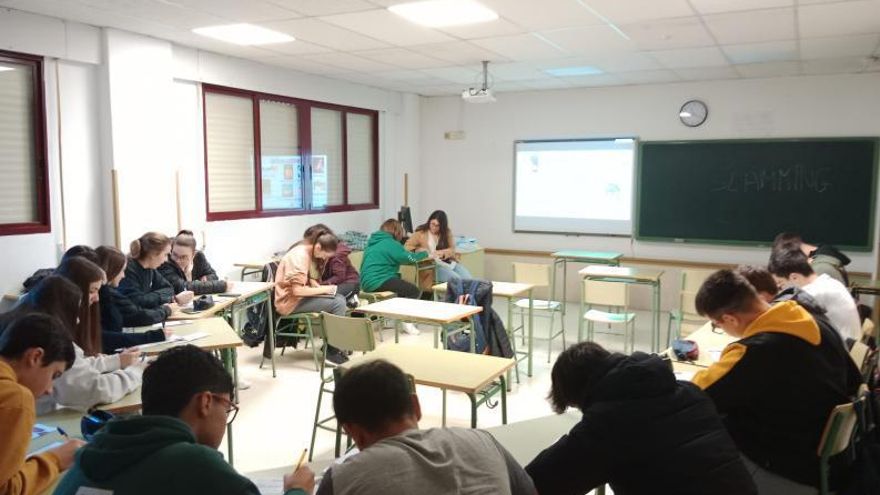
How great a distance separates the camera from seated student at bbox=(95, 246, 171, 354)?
138 inches

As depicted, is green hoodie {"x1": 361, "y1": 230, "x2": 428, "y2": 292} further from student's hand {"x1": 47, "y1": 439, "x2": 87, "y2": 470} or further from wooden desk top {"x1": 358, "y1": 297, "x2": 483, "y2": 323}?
student's hand {"x1": 47, "y1": 439, "x2": 87, "y2": 470}

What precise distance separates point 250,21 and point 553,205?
16.3 ft

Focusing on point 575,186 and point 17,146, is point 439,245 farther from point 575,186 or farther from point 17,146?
point 17,146

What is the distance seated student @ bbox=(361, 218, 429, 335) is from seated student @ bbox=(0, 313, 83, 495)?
4440mm

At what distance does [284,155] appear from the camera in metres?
7.36

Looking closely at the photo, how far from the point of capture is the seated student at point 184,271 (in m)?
5.11

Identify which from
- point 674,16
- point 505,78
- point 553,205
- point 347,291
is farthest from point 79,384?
point 553,205

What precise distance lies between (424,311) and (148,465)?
3361mm

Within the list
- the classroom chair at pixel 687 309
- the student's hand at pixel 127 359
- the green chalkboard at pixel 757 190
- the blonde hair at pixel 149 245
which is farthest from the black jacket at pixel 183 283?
the green chalkboard at pixel 757 190

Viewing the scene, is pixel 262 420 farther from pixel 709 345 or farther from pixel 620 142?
pixel 620 142

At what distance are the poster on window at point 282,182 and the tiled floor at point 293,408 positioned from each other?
178 cm

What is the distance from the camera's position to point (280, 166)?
287 inches

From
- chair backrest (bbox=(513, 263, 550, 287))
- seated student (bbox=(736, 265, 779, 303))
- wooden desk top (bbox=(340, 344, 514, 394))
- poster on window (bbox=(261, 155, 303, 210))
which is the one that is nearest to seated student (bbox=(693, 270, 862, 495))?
seated student (bbox=(736, 265, 779, 303))

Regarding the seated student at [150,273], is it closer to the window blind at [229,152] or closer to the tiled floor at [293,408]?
the tiled floor at [293,408]
